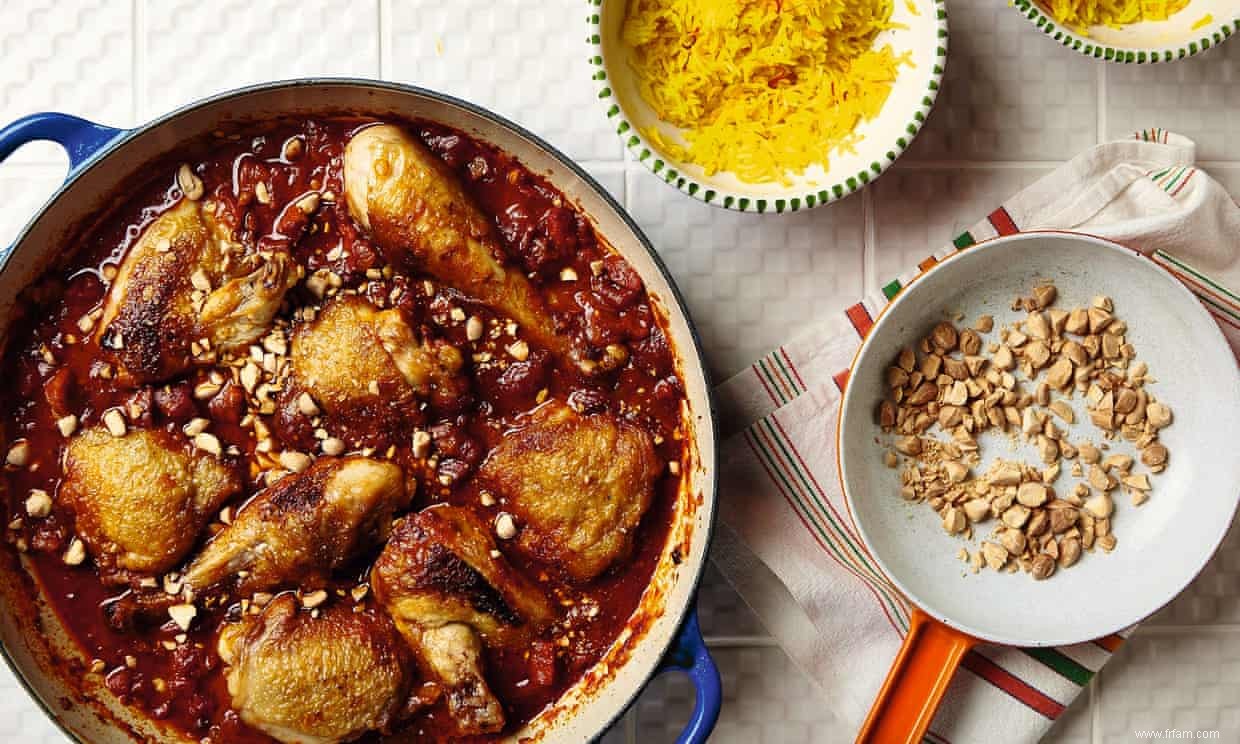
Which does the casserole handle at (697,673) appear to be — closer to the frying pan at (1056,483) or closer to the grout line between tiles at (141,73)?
the frying pan at (1056,483)

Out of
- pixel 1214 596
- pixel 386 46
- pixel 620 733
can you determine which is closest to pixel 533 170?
pixel 386 46

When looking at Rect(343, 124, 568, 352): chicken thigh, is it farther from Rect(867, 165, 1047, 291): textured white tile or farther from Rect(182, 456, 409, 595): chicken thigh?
Rect(867, 165, 1047, 291): textured white tile

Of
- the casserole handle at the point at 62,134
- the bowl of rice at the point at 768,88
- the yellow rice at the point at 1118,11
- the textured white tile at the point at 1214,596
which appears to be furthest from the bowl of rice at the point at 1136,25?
the casserole handle at the point at 62,134

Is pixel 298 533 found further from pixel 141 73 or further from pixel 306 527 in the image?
pixel 141 73

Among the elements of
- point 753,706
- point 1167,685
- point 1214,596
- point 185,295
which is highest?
point 185,295

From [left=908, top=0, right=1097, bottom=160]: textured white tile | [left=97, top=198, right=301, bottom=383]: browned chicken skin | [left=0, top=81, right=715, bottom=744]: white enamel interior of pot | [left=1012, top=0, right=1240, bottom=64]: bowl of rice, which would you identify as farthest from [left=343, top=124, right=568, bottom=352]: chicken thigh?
[left=1012, top=0, right=1240, bottom=64]: bowl of rice
